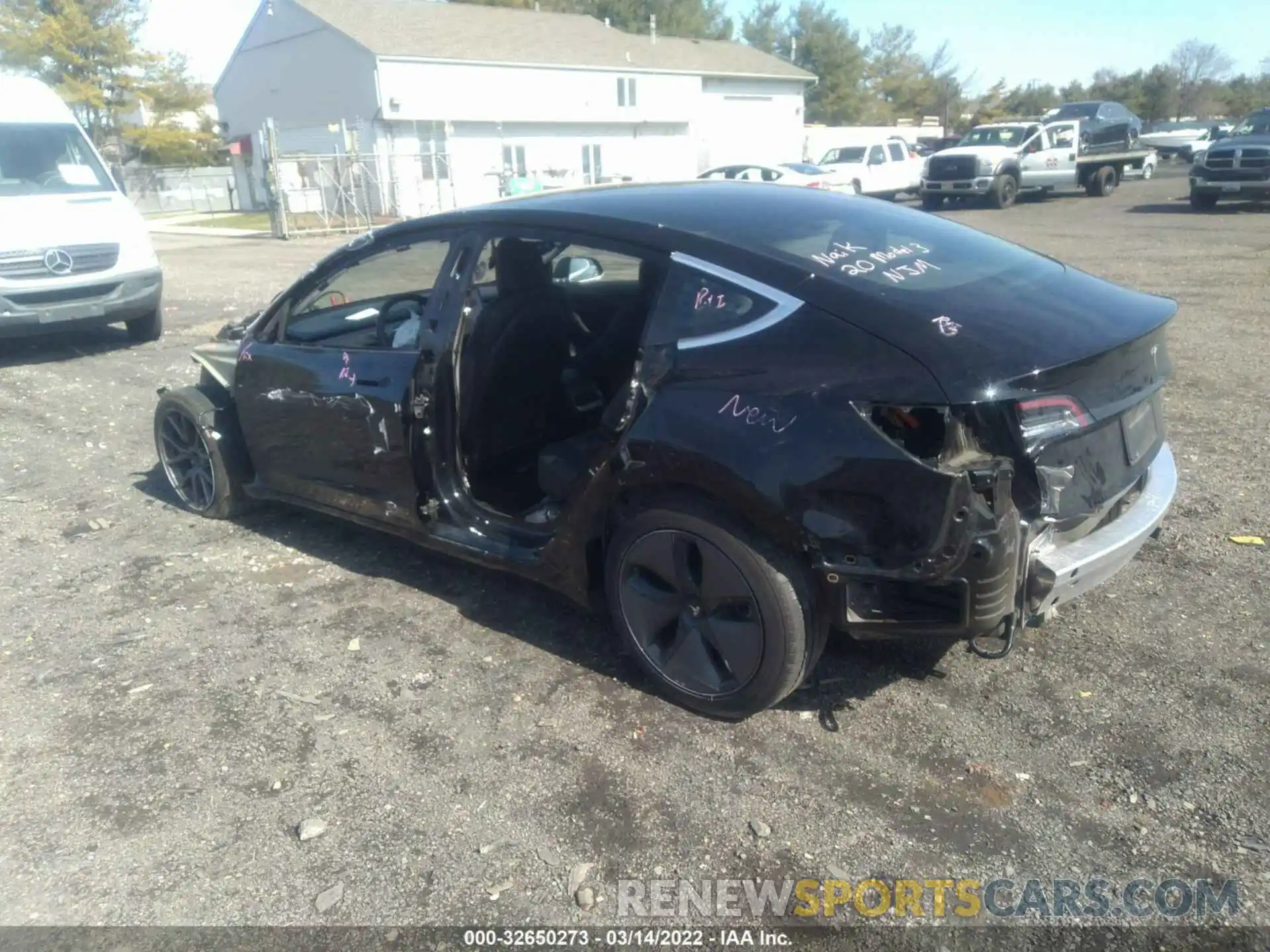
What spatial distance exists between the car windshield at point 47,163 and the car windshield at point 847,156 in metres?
21.0

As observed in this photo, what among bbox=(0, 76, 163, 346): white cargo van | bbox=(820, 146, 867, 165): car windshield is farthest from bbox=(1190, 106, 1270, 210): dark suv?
bbox=(0, 76, 163, 346): white cargo van

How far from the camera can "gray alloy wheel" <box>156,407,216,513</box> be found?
532 centimetres

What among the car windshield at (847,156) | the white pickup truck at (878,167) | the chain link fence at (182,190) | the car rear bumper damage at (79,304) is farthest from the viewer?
the chain link fence at (182,190)

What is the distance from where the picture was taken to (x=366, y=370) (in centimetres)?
423

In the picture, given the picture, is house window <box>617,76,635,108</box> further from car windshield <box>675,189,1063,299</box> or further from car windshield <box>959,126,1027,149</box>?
car windshield <box>675,189,1063,299</box>

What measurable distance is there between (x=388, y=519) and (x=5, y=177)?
782cm

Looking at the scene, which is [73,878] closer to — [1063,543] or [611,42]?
[1063,543]

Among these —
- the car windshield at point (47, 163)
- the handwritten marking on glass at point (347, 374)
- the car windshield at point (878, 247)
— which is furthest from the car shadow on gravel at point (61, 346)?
the car windshield at point (878, 247)

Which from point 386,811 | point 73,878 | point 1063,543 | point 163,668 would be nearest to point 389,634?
point 163,668

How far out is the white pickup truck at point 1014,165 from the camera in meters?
24.8

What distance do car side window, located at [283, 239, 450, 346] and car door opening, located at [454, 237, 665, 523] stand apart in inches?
11.7

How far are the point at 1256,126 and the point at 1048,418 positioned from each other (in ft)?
78.0

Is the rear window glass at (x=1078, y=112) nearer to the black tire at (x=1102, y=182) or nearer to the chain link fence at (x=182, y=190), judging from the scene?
the black tire at (x=1102, y=182)

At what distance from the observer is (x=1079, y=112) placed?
28.2m
